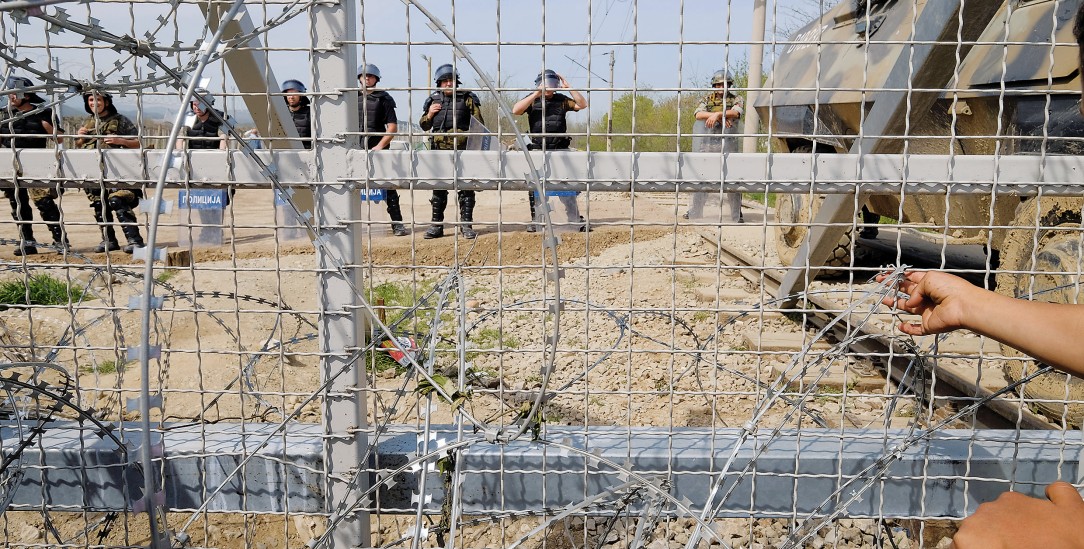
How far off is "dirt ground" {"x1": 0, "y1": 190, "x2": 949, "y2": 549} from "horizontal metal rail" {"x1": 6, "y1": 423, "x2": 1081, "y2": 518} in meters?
0.13

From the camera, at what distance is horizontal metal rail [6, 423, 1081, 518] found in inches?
93.5

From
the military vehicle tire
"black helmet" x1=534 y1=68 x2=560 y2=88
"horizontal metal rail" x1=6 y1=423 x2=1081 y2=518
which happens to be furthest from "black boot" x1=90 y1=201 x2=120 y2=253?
the military vehicle tire

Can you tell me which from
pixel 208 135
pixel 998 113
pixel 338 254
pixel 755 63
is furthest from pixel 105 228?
pixel 755 63

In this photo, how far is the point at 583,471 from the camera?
233 cm

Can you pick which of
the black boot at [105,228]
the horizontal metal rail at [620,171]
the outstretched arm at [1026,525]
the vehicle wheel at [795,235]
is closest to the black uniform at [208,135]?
the horizontal metal rail at [620,171]

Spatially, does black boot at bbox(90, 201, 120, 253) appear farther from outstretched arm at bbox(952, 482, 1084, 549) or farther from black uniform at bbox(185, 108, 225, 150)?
outstretched arm at bbox(952, 482, 1084, 549)

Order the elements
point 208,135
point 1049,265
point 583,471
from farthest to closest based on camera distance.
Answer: point 208,135 < point 1049,265 < point 583,471

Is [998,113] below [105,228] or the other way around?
the other way around

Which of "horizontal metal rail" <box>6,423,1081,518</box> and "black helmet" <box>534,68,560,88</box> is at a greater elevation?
"black helmet" <box>534,68,560,88</box>

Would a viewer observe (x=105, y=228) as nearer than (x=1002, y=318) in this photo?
No

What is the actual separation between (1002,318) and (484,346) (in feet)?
→ 14.0

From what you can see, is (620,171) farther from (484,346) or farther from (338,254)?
(484,346)

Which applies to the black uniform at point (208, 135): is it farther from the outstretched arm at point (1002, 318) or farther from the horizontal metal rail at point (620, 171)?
the outstretched arm at point (1002, 318)

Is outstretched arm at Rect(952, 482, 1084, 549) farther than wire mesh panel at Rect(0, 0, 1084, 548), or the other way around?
wire mesh panel at Rect(0, 0, 1084, 548)
